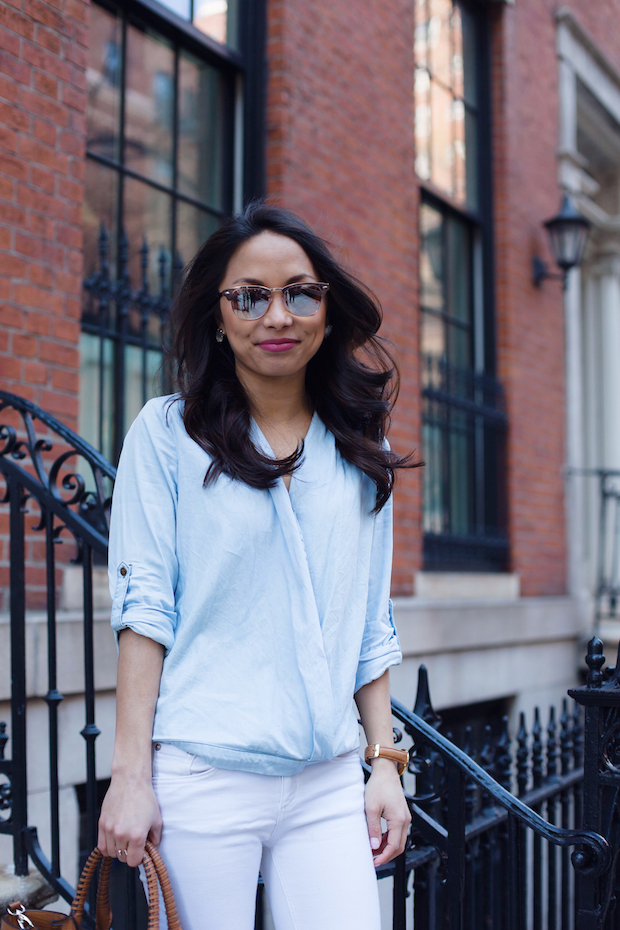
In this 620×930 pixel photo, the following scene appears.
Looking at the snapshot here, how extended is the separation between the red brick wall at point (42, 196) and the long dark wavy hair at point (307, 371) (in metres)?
1.56

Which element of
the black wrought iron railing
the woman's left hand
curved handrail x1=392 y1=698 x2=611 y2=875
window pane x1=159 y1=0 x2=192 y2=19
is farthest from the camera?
window pane x1=159 y1=0 x2=192 y2=19

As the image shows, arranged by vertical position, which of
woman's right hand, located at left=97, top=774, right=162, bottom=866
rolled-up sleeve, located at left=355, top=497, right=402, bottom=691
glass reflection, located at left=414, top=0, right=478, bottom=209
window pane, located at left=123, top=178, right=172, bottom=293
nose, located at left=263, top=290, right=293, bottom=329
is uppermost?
glass reflection, located at left=414, top=0, right=478, bottom=209

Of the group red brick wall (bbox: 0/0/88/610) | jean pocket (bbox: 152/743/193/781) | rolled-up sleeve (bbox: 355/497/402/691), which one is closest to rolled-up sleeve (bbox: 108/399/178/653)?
jean pocket (bbox: 152/743/193/781)

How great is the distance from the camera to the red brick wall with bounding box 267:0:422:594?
482 cm

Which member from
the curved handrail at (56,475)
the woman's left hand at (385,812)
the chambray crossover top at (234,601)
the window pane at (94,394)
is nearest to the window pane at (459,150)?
the window pane at (94,394)

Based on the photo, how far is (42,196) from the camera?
134 inches

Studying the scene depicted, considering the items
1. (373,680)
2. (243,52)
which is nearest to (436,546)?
(243,52)

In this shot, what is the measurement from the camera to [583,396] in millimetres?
8961

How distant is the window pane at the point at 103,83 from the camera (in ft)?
13.6

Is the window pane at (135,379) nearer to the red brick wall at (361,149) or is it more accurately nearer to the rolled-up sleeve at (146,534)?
the red brick wall at (361,149)

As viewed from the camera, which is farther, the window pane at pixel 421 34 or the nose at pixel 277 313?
the window pane at pixel 421 34

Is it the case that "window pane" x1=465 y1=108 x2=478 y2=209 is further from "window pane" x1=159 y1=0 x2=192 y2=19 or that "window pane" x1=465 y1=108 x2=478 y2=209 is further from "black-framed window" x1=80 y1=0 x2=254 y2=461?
"window pane" x1=159 y1=0 x2=192 y2=19

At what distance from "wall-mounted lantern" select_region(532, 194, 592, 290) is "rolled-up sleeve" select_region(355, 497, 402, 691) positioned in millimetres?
5621

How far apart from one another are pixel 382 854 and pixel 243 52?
439cm
